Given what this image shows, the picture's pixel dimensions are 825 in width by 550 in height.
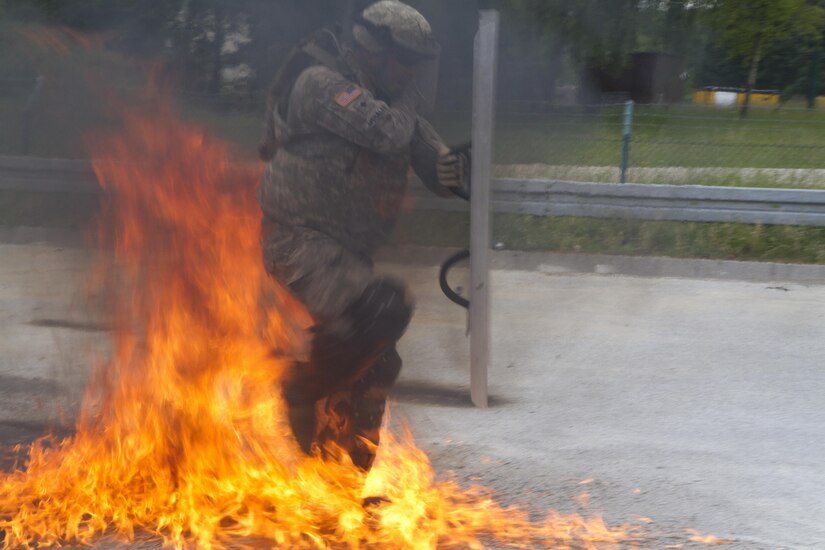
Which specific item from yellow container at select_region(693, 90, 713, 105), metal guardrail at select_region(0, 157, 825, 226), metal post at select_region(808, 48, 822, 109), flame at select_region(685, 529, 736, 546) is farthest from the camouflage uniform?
metal post at select_region(808, 48, 822, 109)

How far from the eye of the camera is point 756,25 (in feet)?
29.7

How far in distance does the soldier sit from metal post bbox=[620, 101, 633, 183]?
5.41 m

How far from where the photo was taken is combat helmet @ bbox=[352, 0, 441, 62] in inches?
138

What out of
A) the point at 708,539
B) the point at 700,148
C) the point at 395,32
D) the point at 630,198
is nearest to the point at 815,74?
the point at 700,148

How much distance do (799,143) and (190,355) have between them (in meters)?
8.19

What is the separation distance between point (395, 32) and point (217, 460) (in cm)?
156

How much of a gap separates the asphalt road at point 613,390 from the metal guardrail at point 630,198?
805 millimetres

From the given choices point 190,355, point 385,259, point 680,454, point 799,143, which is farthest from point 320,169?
point 799,143

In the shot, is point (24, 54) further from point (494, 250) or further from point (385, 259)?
point (494, 250)

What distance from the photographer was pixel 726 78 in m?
10.8

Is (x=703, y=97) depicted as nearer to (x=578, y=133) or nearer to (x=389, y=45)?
(x=578, y=133)

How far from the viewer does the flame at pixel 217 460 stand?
3.55 metres

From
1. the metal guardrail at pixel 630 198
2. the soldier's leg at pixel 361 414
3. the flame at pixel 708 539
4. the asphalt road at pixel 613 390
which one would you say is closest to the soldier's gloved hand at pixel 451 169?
the soldier's leg at pixel 361 414

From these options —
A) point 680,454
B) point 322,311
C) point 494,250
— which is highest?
point 322,311
